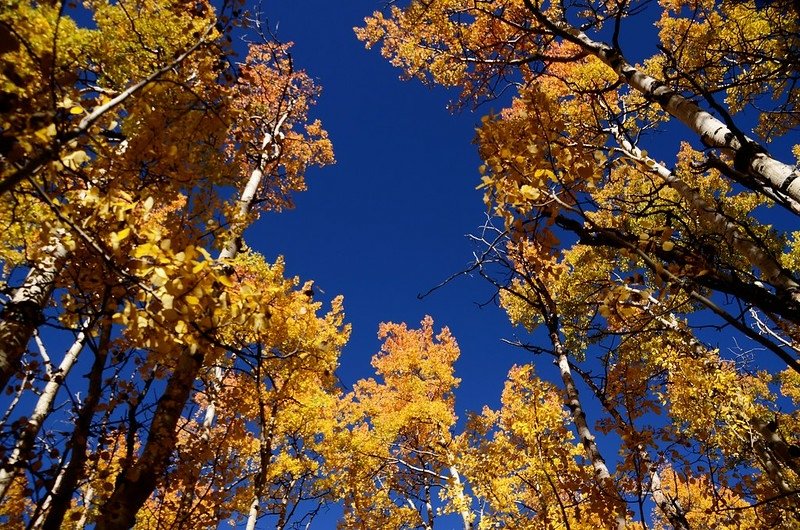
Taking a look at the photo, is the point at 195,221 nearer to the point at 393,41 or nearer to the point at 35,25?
the point at 35,25

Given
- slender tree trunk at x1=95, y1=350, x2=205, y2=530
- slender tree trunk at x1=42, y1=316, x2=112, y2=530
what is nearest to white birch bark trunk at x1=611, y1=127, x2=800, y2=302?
slender tree trunk at x1=42, y1=316, x2=112, y2=530

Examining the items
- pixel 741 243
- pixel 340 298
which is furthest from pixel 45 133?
pixel 340 298

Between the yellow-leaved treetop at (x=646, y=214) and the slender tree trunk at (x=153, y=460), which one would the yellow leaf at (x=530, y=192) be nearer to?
the yellow-leaved treetop at (x=646, y=214)

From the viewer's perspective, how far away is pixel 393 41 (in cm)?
787

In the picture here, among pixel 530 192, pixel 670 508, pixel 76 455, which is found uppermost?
pixel 530 192

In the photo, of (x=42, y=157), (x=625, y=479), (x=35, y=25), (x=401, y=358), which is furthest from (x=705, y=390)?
(x=401, y=358)

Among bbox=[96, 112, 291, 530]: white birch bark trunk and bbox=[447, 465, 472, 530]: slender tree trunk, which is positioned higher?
bbox=[447, 465, 472, 530]: slender tree trunk

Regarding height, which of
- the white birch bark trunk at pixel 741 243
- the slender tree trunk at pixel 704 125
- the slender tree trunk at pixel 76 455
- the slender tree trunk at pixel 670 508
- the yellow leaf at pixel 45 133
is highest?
the slender tree trunk at pixel 704 125

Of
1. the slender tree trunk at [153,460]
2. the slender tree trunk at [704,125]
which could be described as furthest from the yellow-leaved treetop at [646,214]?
the slender tree trunk at [153,460]

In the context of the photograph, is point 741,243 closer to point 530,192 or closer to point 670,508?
point 530,192

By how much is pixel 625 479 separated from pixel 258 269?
5842 mm

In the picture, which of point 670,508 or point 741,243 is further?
point 670,508

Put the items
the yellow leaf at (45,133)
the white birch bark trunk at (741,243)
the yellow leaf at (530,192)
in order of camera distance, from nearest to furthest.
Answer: the yellow leaf at (45,133)
the yellow leaf at (530,192)
the white birch bark trunk at (741,243)

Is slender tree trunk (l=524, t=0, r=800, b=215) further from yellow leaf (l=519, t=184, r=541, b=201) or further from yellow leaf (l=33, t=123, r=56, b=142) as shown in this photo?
yellow leaf (l=33, t=123, r=56, b=142)
